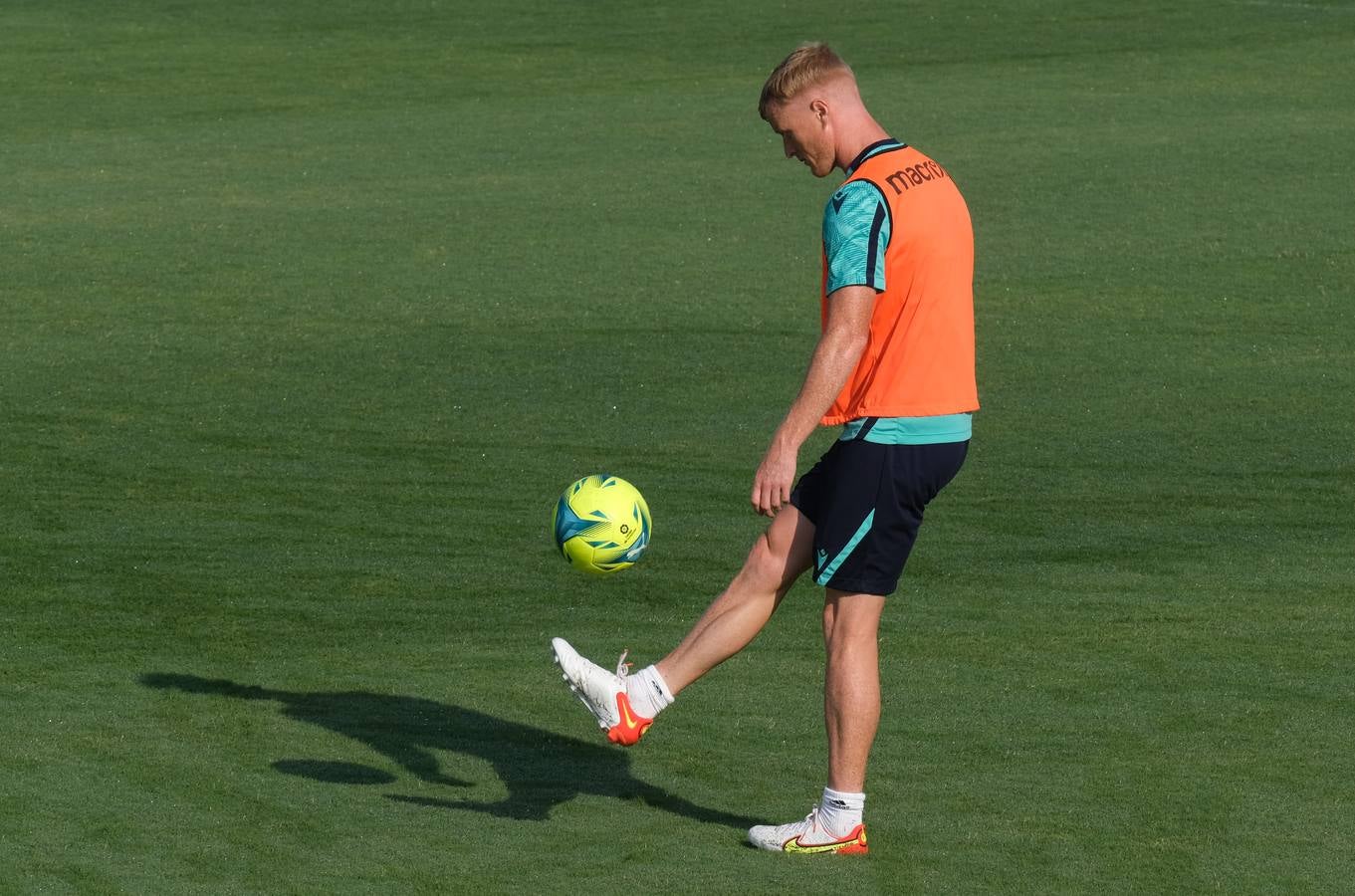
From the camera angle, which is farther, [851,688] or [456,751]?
[456,751]

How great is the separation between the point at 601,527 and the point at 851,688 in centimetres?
117

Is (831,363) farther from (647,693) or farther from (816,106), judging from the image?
(647,693)

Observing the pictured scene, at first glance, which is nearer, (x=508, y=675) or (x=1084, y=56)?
(x=508, y=675)

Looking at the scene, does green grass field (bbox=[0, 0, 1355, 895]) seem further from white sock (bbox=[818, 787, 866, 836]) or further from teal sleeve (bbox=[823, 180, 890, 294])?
teal sleeve (bbox=[823, 180, 890, 294])

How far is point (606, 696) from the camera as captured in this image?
610 cm

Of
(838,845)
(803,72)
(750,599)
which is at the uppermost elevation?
(803,72)

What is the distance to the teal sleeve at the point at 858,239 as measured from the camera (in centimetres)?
559

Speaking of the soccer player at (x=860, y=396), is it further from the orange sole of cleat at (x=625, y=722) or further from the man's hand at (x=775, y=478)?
the orange sole of cleat at (x=625, y=722)

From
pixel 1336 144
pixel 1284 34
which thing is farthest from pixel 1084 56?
pixel 1336 144

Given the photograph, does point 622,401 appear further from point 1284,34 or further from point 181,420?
point 1284,34

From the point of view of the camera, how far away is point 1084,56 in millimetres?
24719

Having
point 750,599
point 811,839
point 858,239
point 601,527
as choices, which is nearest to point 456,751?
point 601,527

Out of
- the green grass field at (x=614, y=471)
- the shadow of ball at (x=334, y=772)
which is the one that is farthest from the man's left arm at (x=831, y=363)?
the shadow of ball at (x=334, y=772)

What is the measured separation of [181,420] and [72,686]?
448 centimetres
